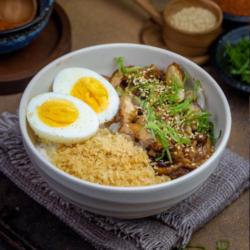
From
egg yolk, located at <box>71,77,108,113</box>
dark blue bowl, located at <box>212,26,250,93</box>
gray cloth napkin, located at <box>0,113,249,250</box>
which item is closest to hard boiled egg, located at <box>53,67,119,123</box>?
egg yolk, located at <box>71,77,108,113</box>

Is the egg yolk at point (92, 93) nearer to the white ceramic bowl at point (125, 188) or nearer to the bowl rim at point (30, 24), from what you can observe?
the white ceramic bowl at point (125, 188)

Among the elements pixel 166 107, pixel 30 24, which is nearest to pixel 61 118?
pixel 166 107

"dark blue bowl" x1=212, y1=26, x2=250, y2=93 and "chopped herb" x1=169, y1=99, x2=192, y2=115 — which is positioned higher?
"chopped herb" x1=169, y1=99, x2=192, y2=115

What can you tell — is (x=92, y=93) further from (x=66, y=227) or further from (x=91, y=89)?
(x=66, y=227)

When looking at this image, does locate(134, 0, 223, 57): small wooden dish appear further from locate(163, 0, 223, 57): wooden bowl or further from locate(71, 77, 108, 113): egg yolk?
locate(71, 77, 108, 113): egg yolk

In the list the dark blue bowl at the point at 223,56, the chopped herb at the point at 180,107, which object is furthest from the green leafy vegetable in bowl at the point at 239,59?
the chopped herb at the point at 180,107

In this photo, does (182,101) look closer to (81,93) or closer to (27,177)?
(81,93)
